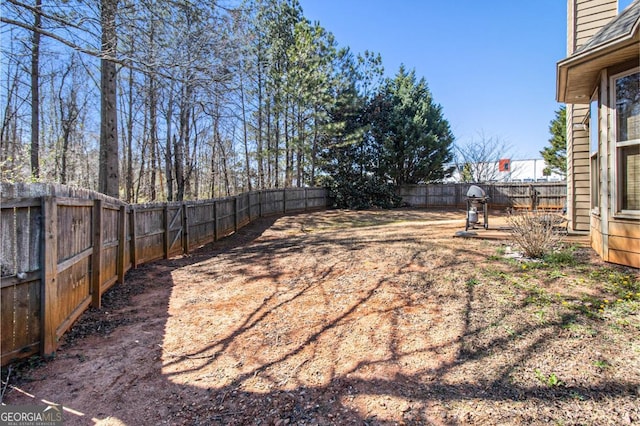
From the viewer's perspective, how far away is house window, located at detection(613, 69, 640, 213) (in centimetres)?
386

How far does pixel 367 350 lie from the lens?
8.73ft

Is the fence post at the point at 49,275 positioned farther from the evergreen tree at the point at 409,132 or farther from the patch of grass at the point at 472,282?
the evergreen tree at the point at 409,132

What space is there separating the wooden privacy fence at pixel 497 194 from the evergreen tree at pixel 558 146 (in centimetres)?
728

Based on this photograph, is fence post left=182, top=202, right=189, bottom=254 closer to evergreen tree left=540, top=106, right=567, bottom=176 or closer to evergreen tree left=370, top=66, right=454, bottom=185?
evergreen tree left=370, top=66, right=454, bottom=185

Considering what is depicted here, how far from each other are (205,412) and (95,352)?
143 centimetres

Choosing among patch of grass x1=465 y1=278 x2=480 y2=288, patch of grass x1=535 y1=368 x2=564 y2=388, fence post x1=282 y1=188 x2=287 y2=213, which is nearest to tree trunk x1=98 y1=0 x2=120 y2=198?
patch of grass x1=465 y1=278 x2=480 y2=288

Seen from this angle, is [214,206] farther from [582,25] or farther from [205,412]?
[582,25]

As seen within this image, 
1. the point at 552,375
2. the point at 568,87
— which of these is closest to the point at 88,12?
the point at 552,375

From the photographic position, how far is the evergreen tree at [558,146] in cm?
2100

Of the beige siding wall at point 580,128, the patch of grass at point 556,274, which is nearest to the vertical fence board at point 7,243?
the patch of grass at point 556,274

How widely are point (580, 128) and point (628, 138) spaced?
2.82 metres

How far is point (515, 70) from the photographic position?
16.1 metres

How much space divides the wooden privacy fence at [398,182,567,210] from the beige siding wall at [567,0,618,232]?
30.6ft

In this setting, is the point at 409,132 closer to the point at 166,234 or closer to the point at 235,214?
the point at 235,214
